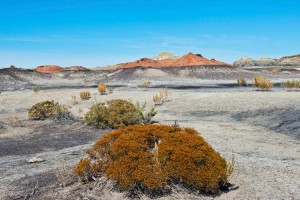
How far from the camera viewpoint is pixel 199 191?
257 inches

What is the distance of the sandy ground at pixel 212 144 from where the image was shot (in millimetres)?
6711

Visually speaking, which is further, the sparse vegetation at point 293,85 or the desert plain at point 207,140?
the sparse vegetation at point 293,85

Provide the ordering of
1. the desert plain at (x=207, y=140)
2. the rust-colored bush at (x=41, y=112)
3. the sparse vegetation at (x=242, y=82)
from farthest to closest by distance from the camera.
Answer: the sparse vegetation at (x=242, y=82), the rust-colored bush at (x=41, y=112), the desert plain at (x=207, y=140)

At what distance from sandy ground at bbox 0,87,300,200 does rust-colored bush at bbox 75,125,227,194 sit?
288mm

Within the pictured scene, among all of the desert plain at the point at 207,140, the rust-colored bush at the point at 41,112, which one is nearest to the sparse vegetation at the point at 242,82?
the desert plain at the point at 207,140

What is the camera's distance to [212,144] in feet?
35.3

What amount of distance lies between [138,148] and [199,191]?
151 centimetres

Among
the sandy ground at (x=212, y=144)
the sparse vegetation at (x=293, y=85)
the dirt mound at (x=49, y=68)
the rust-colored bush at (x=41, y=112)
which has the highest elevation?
the dirt mound at (x=49, y=68)

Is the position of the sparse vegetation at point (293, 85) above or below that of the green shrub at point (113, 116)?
above

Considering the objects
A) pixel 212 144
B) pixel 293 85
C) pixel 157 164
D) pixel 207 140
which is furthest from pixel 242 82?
pixel 157 164

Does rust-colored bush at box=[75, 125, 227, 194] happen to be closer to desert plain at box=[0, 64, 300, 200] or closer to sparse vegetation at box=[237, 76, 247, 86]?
desert plain at box=[0, 64, 300, 200]

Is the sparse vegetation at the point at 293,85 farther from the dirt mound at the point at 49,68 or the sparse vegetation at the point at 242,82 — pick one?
the dirt mound at the point at 49,68

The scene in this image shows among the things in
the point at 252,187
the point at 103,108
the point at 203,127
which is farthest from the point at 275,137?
the point at 103,108

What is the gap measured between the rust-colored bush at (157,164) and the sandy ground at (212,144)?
0.94 ft
